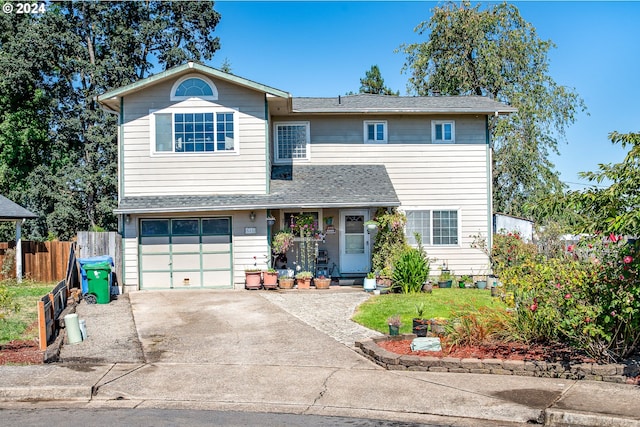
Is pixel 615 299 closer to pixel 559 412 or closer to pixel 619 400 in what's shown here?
pixel 619 400

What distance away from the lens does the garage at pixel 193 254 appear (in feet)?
58.6

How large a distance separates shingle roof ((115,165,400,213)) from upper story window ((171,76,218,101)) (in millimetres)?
2943

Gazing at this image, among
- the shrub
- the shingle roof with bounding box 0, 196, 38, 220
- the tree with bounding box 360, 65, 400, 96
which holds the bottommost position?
the shrub

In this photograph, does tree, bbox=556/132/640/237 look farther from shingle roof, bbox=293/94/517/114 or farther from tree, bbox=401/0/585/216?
tree, bbox=401/0/585/216

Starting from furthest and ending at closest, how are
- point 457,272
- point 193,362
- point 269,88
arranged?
point 457,272
point 269,88
point 193,362

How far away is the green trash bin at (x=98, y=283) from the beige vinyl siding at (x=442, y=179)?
779 centimetres

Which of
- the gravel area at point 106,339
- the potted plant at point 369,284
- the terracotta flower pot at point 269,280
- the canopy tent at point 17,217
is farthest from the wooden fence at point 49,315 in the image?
the canopy tent at point 17,217

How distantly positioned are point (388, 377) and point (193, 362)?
10.5ft

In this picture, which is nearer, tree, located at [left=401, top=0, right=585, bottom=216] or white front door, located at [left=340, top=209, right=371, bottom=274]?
white front door, located at [left=340, top=209, right=371, bottom=274]

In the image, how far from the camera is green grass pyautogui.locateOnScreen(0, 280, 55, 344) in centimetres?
1197

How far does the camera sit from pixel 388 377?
28.6 feet

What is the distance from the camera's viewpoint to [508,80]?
31.7 m

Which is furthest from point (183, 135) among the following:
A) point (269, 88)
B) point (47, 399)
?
point (47, 399)

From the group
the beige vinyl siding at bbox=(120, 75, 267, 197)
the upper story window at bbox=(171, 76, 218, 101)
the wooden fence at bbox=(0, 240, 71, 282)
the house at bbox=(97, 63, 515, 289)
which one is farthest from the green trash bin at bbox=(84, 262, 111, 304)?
the wooden fence at bbox=(0, 240, 71, 282)
